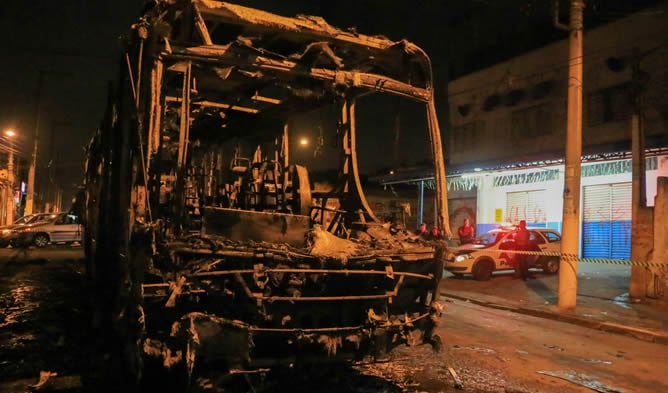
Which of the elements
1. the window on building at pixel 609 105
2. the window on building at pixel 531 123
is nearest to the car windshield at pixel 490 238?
the window on building at pixel 609 105

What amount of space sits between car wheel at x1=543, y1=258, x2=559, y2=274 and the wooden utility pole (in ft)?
17.2

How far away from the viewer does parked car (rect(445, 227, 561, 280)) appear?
1470 centimetres

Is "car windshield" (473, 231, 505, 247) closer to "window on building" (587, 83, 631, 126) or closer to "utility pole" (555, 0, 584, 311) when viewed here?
"utility pole" (555, 0, 584, 311)

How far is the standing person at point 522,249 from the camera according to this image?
48.4 ft

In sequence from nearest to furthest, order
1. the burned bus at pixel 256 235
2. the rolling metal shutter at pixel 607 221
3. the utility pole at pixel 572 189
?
the burned bus at pixel 256 235 → the utility pole at pixel 572 189 → the rolling metal shutter at pixel 607 221

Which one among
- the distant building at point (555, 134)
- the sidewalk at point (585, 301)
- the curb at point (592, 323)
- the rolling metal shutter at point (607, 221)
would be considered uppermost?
the distant building at point (555, 134)

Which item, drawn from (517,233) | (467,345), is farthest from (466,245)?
(467,345)

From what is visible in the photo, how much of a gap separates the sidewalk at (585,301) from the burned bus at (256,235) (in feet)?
19.7

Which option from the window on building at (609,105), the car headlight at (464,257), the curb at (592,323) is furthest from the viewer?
the window on building at (609,105)

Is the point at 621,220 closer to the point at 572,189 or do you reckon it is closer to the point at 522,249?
the point at 522,249

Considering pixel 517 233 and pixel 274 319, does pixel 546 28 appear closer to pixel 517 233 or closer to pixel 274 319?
pixel 517 233

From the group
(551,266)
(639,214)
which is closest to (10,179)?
(551,266)

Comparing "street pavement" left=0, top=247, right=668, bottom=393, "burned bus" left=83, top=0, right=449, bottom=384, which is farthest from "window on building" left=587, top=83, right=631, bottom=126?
"burned bus" left=83, top=0, right=449, bottom=384

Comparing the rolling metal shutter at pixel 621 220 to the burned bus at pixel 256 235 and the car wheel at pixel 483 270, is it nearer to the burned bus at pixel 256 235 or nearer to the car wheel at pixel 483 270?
the car wheel at pixel 483 270
